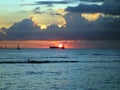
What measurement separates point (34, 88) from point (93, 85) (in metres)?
9.42

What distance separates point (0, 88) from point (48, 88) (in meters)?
6.72

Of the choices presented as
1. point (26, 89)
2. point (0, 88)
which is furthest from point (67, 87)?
point (0, 88)

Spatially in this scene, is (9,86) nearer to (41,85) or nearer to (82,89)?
(41,85)

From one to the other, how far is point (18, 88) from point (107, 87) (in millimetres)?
12742

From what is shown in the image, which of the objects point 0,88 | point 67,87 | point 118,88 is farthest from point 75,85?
point 0,88

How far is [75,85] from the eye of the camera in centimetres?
5334

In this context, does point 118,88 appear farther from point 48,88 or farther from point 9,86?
point 9,86

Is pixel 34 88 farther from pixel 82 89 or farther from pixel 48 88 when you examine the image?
pixel 82 89

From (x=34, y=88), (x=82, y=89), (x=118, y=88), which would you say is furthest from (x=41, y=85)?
(x=118, y=88)

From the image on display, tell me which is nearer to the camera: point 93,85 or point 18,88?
point 18,88

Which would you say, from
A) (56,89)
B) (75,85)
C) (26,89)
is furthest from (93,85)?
(26,89)

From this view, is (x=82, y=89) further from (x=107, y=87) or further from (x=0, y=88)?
(x=0, y=88)

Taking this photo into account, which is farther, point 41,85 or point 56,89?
point 41,85

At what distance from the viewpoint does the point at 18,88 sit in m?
49.6
